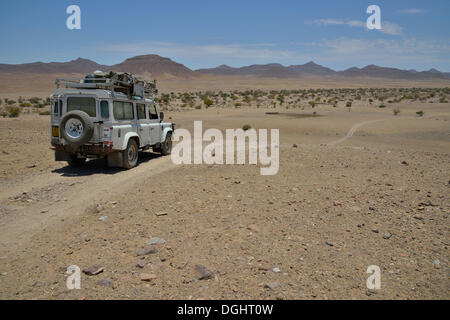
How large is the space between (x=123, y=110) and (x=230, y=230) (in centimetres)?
594

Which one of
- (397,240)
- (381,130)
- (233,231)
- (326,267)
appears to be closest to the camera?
(326,267)

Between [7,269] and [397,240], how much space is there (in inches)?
210

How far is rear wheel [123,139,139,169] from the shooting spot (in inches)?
373

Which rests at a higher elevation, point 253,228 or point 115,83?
point 115,83

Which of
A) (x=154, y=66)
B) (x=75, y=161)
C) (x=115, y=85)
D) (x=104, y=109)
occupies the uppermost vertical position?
(x=154, y=66)

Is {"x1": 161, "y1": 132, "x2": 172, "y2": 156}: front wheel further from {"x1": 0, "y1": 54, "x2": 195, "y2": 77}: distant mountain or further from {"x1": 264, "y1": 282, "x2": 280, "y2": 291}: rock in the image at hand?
{"x1": 0, "y1": 54, "x2": 195, "y2": 77}: distant mountain

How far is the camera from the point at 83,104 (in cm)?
891

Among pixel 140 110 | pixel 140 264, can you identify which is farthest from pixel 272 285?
pixel 140 110

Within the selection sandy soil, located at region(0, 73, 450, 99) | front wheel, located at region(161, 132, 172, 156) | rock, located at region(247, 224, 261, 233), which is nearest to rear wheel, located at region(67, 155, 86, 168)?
front wheel, located at region(161, 132, 172, 156)

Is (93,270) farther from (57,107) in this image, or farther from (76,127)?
(57,107)

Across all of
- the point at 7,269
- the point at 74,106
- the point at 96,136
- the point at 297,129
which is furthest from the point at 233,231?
the point at 297,129

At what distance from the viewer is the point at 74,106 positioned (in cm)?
898
